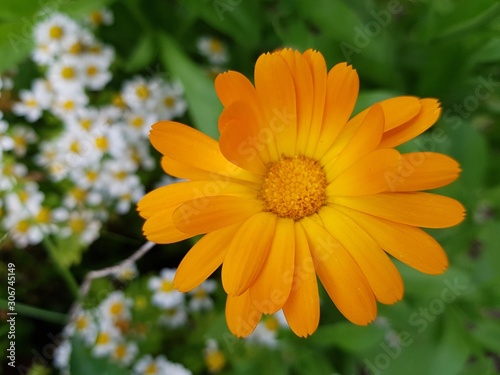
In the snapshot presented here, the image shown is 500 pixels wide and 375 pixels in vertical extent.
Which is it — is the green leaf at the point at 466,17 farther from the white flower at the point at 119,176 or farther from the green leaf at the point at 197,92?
the white flower at the point at 119,176

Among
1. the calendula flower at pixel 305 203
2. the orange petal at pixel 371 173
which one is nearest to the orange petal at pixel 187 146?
the calendula flower at pixel 305 203

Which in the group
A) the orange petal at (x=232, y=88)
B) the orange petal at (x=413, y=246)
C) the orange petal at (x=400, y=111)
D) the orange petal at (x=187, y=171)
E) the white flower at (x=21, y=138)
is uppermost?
the orange petal at (x=400, y=111)

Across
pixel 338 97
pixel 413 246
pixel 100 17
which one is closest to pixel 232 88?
pixel 338 97

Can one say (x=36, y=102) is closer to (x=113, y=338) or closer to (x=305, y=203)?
(x=113, y=338)

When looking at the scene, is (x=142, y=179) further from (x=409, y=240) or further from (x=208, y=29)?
(x=409, y=240)

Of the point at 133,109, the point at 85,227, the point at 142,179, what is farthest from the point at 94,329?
the point at 133,109

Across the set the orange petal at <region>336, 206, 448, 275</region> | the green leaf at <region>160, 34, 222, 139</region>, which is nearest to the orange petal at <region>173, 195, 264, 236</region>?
the orange petal at <region>336, 206, 448, 275</region>
